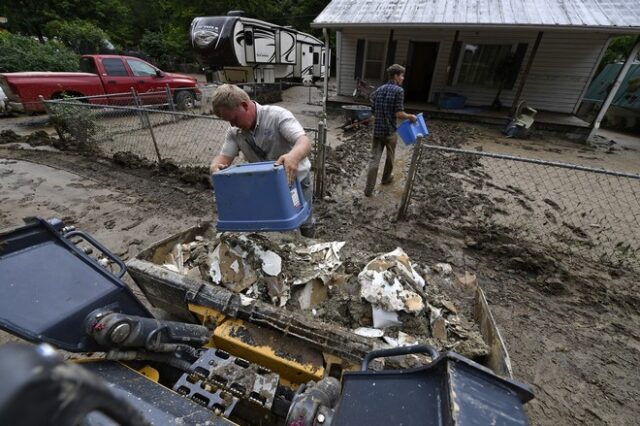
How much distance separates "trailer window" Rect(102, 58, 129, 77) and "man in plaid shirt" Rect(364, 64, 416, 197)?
8818 millimetres

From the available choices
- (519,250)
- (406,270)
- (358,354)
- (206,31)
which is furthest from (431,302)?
(206,31)

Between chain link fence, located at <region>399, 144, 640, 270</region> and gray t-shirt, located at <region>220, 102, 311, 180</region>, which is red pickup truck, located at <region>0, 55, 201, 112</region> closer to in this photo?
gray t-shirt, located at <region>220, 102, 311, 180</region>

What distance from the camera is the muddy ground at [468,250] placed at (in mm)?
2248

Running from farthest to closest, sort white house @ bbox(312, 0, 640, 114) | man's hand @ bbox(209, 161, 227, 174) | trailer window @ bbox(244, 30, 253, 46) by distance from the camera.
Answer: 1. trailer window @ bbox(244, 30, 253, 46)
2. white house @ bbox(312, 0, 640, 114)
3. man's hand @ bbox(209, 161, 227, 174)

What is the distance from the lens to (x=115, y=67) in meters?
8.98

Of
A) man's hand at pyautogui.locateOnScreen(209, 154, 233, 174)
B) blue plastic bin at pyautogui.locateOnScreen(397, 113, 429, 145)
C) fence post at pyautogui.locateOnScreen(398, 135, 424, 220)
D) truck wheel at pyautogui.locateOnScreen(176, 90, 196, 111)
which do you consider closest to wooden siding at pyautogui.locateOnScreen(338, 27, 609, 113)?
truck wheel at pyautogui.locateOnScreen(176, 90, 196, 111)

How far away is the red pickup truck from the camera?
7738 mm

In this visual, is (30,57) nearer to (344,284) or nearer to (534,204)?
(344,284)

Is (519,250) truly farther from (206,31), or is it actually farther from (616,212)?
(206,31)

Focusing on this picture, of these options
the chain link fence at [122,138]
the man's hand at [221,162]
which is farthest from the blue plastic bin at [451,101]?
the man's hand at [221,162]

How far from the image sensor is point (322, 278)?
2240 millimetres

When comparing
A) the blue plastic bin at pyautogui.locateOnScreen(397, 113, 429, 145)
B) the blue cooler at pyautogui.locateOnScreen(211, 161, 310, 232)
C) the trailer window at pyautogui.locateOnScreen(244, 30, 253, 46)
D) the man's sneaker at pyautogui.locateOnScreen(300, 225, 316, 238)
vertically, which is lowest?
the man's sneaker at pyautogui.locateOnScreen(300, 225, 316, 238)

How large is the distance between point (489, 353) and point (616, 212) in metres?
4.85

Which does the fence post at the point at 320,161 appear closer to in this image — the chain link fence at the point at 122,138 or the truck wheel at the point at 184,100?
the chain link fence at the point at 122,138
